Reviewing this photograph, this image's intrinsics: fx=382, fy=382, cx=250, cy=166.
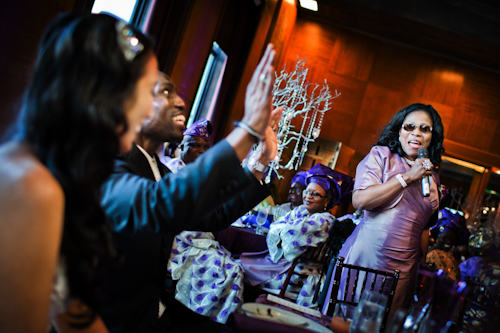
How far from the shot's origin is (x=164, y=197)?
889mm

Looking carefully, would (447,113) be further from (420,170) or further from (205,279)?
(205,279)

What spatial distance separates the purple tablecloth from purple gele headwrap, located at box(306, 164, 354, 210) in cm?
85

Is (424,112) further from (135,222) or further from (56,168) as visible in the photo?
(56,168)

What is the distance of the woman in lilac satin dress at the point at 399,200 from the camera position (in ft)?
6.87

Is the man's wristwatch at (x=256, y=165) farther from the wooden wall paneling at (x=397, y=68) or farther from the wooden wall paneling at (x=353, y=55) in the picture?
the wooden wall paneling at (x=397, y=68)

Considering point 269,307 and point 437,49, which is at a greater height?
point 437,49

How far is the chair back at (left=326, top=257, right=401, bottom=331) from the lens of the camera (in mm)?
1846

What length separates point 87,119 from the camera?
671 millimetres

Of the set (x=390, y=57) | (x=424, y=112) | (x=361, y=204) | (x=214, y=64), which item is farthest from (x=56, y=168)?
(x=390, y=57)

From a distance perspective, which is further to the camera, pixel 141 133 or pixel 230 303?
pixel 230 303

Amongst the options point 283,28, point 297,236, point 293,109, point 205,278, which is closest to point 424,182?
point 297,236

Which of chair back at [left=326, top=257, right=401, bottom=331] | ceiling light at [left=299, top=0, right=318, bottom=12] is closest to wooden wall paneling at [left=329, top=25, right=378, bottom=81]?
ceiling light at [left=299, top=0, right=318, bottom=12]

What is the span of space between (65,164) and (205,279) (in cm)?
235

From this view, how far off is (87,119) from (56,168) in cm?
10
